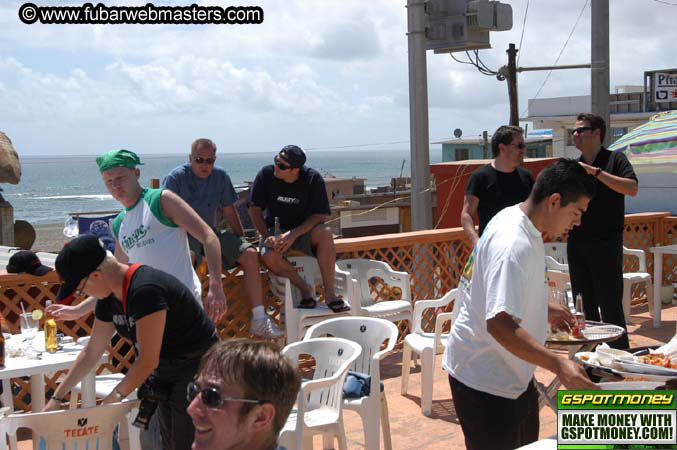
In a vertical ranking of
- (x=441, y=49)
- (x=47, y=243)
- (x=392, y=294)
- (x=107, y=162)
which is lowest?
(x=47, y=243)

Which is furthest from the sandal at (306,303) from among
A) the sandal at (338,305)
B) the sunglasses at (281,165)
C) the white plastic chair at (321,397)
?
the white plastic chair at (321,397)

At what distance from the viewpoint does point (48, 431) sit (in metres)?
3.18

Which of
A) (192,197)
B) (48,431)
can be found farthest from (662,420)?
(192,197)

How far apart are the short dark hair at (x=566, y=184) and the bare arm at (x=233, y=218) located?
3.88m

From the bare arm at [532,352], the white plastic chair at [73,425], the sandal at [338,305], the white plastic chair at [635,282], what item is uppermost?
the bare arm at [532,352]

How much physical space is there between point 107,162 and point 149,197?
275 millimetres

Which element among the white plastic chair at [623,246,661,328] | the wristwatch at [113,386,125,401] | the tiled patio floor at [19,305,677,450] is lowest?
the tiled patio floor at [19,305,677,450]

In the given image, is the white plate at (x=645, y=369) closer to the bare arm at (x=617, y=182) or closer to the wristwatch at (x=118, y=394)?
the wristwatch at (x=118, y=394)

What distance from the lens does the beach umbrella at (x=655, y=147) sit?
9.00 metres

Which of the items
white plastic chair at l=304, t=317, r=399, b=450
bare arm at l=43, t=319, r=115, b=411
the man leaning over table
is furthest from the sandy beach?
bare arm at l=43, t=319, r=115, b=411

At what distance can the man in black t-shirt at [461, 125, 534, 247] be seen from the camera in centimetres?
609

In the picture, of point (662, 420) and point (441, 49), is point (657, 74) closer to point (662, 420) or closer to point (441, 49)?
point (441, 49)

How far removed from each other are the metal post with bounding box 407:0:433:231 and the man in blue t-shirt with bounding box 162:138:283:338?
3.19 m

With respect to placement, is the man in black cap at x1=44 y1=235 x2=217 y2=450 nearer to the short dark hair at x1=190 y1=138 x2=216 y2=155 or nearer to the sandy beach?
the short dark hair at x1=190 y1=138 x2=216 y2=155
